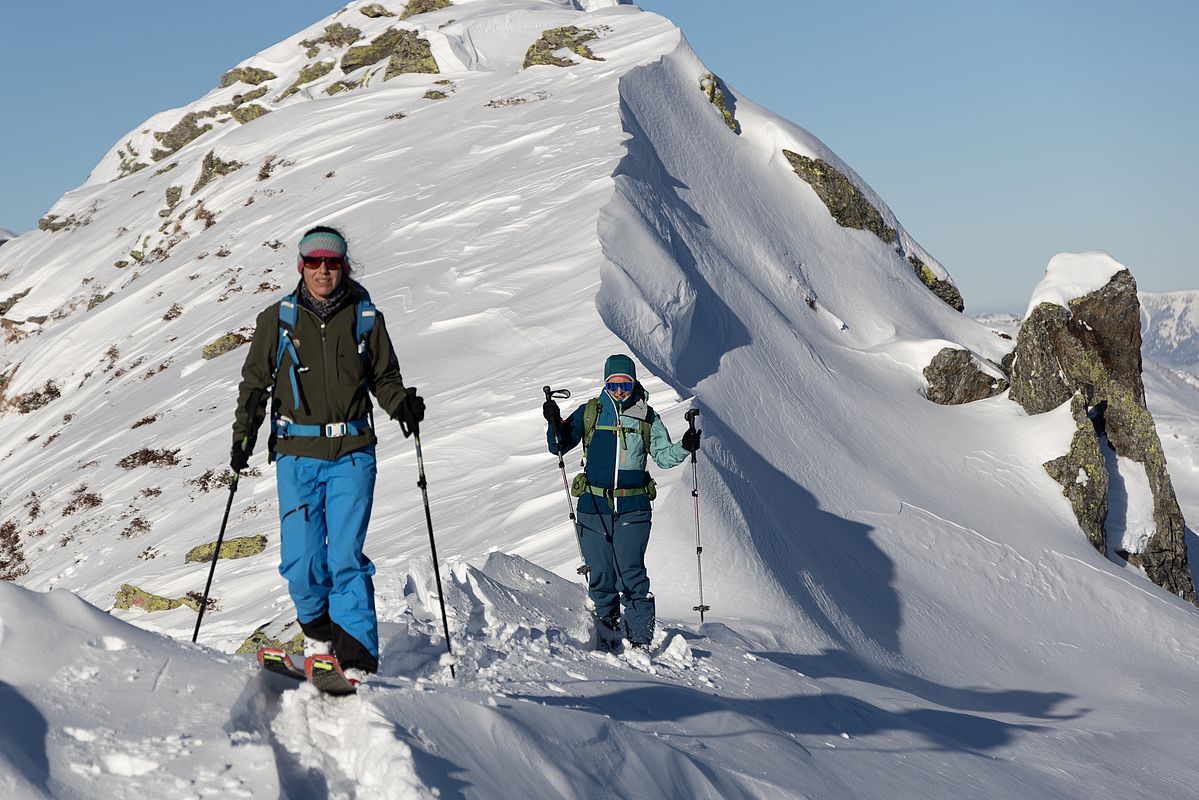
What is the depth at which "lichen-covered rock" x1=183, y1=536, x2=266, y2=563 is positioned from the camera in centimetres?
1248

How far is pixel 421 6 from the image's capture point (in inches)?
2228

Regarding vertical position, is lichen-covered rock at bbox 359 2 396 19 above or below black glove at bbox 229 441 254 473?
above

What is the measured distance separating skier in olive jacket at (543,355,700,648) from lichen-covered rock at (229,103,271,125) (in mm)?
47989

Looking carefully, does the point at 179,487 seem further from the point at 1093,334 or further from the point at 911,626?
the point at 1093,334

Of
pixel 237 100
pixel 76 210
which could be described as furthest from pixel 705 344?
pixel 237 100

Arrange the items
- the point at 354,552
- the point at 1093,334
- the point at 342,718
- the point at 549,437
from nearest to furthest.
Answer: the point at 342,718 < the point at 354,552 < the point at 549,437 < the point at 1093,334

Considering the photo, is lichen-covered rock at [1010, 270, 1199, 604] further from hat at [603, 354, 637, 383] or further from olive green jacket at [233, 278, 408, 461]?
olive green jacket at [233, 278, 408, 461]

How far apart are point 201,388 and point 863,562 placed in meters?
12.8

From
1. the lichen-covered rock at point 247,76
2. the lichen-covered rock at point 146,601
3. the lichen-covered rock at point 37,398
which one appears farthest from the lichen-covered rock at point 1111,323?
the lichen-covered rock at point 247,76

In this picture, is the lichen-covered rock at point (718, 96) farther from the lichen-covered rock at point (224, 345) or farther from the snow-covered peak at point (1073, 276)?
the lichen-covered rock at point (224, 345)

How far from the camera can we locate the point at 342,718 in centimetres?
451

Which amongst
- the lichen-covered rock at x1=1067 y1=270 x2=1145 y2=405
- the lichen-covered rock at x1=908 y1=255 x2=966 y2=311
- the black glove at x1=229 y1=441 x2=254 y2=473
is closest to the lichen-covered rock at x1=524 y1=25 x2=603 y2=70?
the lichen-covered rock at x1=908 y1=255 x2=966 y2=311

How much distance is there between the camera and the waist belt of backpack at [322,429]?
5.12m

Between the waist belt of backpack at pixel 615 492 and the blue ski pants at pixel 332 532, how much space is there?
294 cm
